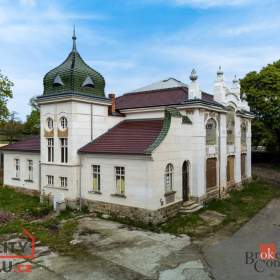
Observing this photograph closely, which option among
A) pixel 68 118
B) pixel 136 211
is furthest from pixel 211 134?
pixel 68 118

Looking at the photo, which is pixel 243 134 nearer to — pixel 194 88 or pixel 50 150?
pixel 194 88

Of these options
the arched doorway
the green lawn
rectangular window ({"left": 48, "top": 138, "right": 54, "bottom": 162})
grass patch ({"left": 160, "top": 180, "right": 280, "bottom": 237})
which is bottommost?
grass patch ({"left": 160, "top": 180, "right": 280, "bottom": 237})

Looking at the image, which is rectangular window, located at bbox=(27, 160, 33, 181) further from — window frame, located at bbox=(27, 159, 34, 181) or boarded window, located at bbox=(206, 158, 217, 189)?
boarded window, located at bbox=(206, 158, 217, 189)

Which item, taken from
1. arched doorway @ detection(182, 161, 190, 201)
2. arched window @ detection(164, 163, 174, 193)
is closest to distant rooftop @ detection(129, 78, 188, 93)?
arched doorway @ detection(182, 161, 190, 201)

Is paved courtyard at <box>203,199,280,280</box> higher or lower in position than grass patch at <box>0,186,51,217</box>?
lower

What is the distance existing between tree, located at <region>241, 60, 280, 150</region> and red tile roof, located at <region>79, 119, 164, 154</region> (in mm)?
20112

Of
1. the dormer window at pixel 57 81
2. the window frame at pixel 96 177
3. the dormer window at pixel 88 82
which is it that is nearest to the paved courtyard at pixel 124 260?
the window frame at pixel 96 177

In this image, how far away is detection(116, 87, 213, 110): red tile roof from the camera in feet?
68.7

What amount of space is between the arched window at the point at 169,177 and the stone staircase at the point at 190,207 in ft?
5.64

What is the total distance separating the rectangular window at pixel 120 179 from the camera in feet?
54.9

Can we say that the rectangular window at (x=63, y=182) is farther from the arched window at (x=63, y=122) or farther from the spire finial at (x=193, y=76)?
the spire finial at (x=193, y=76)

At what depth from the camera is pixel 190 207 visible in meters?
18.0

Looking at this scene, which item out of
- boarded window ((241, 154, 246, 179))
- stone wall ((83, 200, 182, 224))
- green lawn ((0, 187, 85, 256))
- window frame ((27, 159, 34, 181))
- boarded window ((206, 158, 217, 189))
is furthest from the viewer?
boarded window ((241, 154, 246, 179))

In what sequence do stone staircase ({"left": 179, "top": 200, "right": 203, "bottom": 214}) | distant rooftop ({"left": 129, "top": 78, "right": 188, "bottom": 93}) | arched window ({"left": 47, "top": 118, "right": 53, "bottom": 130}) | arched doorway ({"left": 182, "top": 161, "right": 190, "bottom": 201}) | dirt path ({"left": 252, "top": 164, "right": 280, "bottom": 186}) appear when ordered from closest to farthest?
stone staircase ({"left": 179, "top": 200, "right": 203, "bottom": 214}) < arched doorway ({"left": 182, "top": 161, "right": 190, "bottom": 201}) < arched window ({"left": 47, "top": 118, "right": 53, "bottom": 130}) < distant rooftop ({"left": 129, "top": 78, "right": 188, "bottom": 93}) < dirt path ({"left": 252, "top": 164, "right": 280, "bottom": 186})
